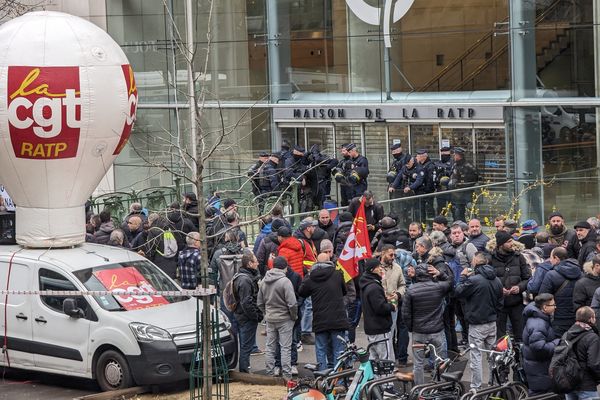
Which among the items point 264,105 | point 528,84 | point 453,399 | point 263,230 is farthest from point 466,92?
point 453,399

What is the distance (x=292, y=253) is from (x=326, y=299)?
6.07 ft

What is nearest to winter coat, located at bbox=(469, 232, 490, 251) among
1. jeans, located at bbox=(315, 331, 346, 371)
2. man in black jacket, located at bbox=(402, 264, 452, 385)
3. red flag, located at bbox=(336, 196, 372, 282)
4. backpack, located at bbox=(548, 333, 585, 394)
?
red flag, located at bbox=(336, 196, 372, 282)

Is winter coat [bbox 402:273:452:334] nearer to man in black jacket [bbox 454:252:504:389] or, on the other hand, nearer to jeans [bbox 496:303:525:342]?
man in black jacket [bbox 454:252:504:389]

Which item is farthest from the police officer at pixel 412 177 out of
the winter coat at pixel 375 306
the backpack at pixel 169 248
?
the winter coat at pixel 375 306

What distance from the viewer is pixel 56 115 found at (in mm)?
17641

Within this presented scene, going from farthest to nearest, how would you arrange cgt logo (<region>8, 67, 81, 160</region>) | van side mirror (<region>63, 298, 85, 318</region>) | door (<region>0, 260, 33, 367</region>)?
cgt logo (<region>8, 67, 81, 160</region>) < door (<region>0, 260, 33, 367</region>) < van side mirror (<region>63, 298, 85, 318</region>)

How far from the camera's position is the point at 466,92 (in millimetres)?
26969

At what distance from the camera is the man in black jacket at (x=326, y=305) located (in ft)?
49.5

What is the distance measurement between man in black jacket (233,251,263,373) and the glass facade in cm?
667

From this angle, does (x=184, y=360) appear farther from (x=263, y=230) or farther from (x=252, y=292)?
(x=263, y=230)

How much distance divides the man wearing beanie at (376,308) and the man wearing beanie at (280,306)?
107 cm

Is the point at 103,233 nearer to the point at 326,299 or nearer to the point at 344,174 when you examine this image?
the point at 344,174

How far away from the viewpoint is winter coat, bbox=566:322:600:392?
12.1 m

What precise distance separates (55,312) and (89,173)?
11.1 ft
